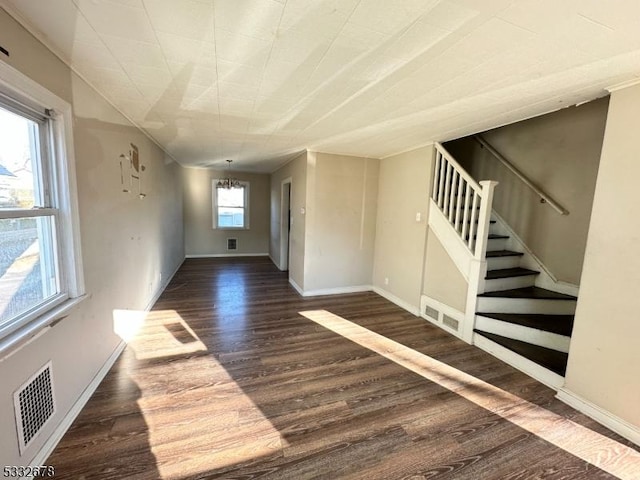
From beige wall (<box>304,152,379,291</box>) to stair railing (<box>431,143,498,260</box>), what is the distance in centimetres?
126

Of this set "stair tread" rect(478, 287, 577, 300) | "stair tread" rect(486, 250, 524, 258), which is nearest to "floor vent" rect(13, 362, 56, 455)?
"stair tread" rect(478, 287, 577, 300)

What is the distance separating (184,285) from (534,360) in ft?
16.1

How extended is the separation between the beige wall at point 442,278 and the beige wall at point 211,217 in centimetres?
500

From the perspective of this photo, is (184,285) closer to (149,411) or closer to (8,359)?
(149,411)

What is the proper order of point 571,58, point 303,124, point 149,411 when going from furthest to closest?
point 303,124 < point 149,411 < point 571,58

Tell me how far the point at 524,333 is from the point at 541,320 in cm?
29

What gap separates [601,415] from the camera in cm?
183

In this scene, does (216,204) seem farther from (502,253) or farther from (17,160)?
(502,253)

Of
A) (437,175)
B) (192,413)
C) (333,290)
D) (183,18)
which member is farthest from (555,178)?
(192,413)

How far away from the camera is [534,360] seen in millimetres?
2352

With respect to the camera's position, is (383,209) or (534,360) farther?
(383,209)

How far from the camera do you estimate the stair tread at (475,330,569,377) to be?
7.39 ft

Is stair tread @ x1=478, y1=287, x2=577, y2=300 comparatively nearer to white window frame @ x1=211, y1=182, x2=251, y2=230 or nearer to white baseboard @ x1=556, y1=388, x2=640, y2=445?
white baseboard @ x1=556, y1=388, x2=640, y2=445

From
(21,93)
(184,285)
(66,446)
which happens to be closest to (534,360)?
(66,446)
